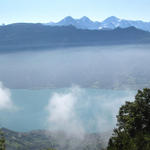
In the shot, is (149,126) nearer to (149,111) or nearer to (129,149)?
(149,111)

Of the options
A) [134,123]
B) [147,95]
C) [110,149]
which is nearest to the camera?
[110,149]

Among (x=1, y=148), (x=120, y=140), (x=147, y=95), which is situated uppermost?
(x=147, y=95)

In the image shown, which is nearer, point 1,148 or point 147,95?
point 1,148

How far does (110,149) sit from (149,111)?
1213cm

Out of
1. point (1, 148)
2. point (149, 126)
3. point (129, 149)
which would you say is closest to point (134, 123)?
point (149, 126)

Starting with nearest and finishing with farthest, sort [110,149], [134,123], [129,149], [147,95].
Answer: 1. [129,149]
2. [110,149]
3. [134,123]
4. [147,95]

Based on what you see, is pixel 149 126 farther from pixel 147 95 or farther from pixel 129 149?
pixel 129 149

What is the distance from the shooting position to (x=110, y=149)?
3762 cm

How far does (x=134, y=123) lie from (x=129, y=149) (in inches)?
469

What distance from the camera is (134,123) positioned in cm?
4391

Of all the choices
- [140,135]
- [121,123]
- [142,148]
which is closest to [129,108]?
[121,123]

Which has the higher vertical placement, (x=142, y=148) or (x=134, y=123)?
(x=134, y=123)

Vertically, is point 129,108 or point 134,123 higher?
point 129,108

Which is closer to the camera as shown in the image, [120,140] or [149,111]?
[120,140]
